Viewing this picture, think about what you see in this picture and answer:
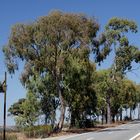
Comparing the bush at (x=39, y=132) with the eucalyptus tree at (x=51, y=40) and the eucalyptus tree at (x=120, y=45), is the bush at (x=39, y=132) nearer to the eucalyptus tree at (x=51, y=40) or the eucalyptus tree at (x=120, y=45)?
the eucalyptus tree at (x=51, y=40)

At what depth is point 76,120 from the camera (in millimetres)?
57781

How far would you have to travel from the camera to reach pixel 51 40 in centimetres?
4603

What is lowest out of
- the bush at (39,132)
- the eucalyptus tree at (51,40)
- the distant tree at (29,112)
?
the bush at (39,132)

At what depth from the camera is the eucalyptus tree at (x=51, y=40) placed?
4550 cm

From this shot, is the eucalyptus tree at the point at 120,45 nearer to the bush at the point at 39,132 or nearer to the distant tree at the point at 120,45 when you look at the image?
the distant tree at the point at 120,45

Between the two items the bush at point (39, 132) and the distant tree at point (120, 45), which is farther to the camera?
the distant tree at point (120, 45)

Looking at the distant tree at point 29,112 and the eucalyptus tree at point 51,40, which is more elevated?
the eucalyptus tree at point 51,40

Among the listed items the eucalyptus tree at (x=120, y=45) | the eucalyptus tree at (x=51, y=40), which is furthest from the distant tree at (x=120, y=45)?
the eucalyptus tree at (x=51, y=40)

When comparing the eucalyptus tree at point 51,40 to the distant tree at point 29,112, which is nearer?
the eucalyptus tree at point 51,40

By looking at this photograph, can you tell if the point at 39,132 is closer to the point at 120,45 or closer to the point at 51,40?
the point at 51,40

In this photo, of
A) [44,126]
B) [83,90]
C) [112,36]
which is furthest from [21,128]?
[112,36]

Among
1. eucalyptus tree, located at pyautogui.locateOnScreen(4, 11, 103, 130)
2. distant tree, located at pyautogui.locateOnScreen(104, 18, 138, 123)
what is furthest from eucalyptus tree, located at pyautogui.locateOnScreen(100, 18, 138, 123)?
eucalyptus tree, located at pyautogui.locateOnScreen(4, 11, 103, 130)

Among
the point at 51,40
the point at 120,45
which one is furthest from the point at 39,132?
the point at 120,45

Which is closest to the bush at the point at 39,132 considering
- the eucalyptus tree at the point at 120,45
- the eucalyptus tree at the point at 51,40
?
the eucalyptus tree at the point at 51,40
